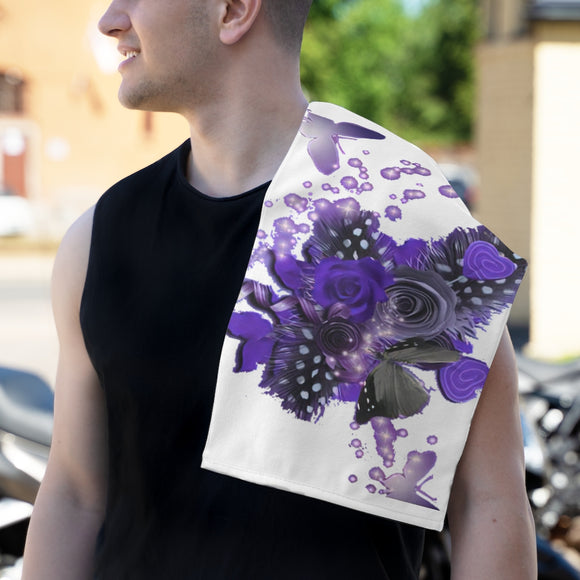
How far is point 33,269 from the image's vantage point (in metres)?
20.4

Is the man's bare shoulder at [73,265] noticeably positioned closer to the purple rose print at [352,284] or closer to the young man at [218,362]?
the young man at [218,362]

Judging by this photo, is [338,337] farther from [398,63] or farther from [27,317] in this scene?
[398,63]

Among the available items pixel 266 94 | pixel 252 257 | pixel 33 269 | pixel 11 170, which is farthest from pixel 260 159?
pixel 11 170

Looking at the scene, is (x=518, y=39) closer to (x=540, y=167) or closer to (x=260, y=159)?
(x=540, y=167)

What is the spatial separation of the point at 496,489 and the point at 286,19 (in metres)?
0.78

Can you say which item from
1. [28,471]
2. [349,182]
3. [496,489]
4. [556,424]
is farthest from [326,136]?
[556,424]

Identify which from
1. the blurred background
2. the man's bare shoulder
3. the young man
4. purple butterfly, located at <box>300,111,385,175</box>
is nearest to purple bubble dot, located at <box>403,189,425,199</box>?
the young man

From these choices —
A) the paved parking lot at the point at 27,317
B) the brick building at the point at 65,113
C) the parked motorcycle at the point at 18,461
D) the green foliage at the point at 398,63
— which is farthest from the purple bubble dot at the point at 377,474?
the green foliage at the point at 398,63

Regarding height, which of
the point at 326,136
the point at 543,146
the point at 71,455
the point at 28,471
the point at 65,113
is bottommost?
the point at 28,471

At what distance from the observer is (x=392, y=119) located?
46438 mm

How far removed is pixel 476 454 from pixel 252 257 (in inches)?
15.9

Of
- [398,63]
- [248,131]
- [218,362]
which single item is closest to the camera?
[218,362]

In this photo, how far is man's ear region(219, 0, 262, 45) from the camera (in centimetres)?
150

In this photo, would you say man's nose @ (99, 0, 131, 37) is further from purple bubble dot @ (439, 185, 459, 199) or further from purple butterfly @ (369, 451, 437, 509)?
purple butterfly @ (369, 451, 437, 509)
